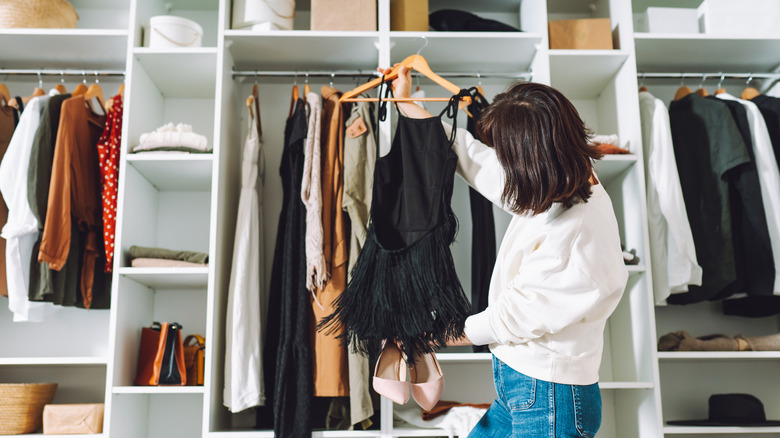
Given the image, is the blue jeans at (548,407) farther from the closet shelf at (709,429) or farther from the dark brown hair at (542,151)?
the closet shelf at (709,429)

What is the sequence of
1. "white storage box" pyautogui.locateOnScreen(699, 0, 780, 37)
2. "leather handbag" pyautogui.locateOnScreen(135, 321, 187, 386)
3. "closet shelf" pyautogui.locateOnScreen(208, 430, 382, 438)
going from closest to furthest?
"closet shelf" pyautogui.locateOnScreen(208, 430, 382, 438), "leather handbag" pyautogui.locateOnScreen(135, 321, 187, 386), "white storage box" pyautogui.locateOnScreen(699, 0, 780, 37)

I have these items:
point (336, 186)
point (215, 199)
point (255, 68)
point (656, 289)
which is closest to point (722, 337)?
point (656, 289)

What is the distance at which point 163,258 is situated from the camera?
228 centimetres

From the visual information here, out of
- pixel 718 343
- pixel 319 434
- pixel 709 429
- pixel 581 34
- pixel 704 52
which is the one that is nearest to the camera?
pixel 319 434

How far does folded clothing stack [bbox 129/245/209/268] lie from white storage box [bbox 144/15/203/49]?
2.39 feet

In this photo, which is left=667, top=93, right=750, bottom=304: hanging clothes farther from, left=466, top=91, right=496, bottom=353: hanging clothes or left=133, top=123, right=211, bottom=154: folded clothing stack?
left=133, top=123, right=211, bottom=154: folded clothing stack

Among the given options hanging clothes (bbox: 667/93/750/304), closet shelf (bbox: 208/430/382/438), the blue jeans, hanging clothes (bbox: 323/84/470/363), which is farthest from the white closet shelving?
the blue jeans

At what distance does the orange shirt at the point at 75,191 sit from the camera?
224 cm

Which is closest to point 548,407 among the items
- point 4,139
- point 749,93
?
point 749,93

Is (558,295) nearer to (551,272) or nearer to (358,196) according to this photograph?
(551,272)

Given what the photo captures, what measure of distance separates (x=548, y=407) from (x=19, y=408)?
179 centimetres

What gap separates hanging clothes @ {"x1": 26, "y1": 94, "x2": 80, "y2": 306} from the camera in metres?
2.27

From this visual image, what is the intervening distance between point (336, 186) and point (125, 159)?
28.5 inches

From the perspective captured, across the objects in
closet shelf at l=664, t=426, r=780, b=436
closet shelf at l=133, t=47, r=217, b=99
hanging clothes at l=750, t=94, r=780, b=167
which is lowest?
closet shelf at l=664, t=426, r=780, b=436
